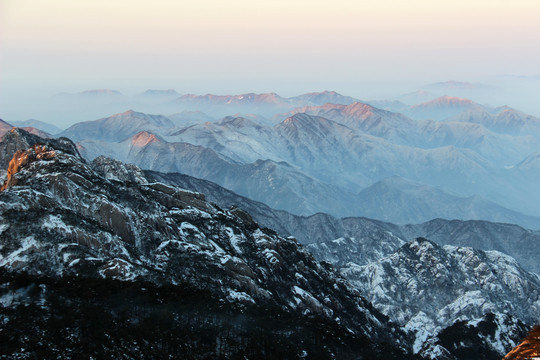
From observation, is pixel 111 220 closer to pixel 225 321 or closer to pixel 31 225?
pixel 31 225

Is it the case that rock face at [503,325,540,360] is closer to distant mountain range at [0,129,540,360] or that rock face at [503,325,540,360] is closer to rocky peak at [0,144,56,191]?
distant mountain range at [0,129,540,360]

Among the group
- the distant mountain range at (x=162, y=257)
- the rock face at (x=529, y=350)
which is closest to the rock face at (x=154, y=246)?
the distant mountain range at (x=162, y=257)

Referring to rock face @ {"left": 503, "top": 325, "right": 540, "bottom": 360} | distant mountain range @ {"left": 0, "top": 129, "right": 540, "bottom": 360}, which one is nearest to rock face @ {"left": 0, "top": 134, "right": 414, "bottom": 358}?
distant mountain range @ {"left": 0, "top": 129, "right": 540, "bottom": 360}

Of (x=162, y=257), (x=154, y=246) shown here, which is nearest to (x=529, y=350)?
(x=162, y=257)

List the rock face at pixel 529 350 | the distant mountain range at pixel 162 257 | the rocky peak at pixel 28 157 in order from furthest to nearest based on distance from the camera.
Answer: the rocky peak at pixel 28 157 → the distant mountain range at pixel 162 257 → the rock face at pixel 529 350

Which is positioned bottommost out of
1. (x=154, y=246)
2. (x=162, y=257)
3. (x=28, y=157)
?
(x=162, y=257)

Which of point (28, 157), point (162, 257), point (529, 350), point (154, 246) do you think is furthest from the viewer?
point (28, 157)

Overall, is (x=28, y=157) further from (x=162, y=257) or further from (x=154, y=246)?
(x=162, y=257)

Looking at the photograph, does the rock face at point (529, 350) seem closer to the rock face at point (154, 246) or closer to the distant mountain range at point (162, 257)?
the distant mountain range at point (162, 257)
